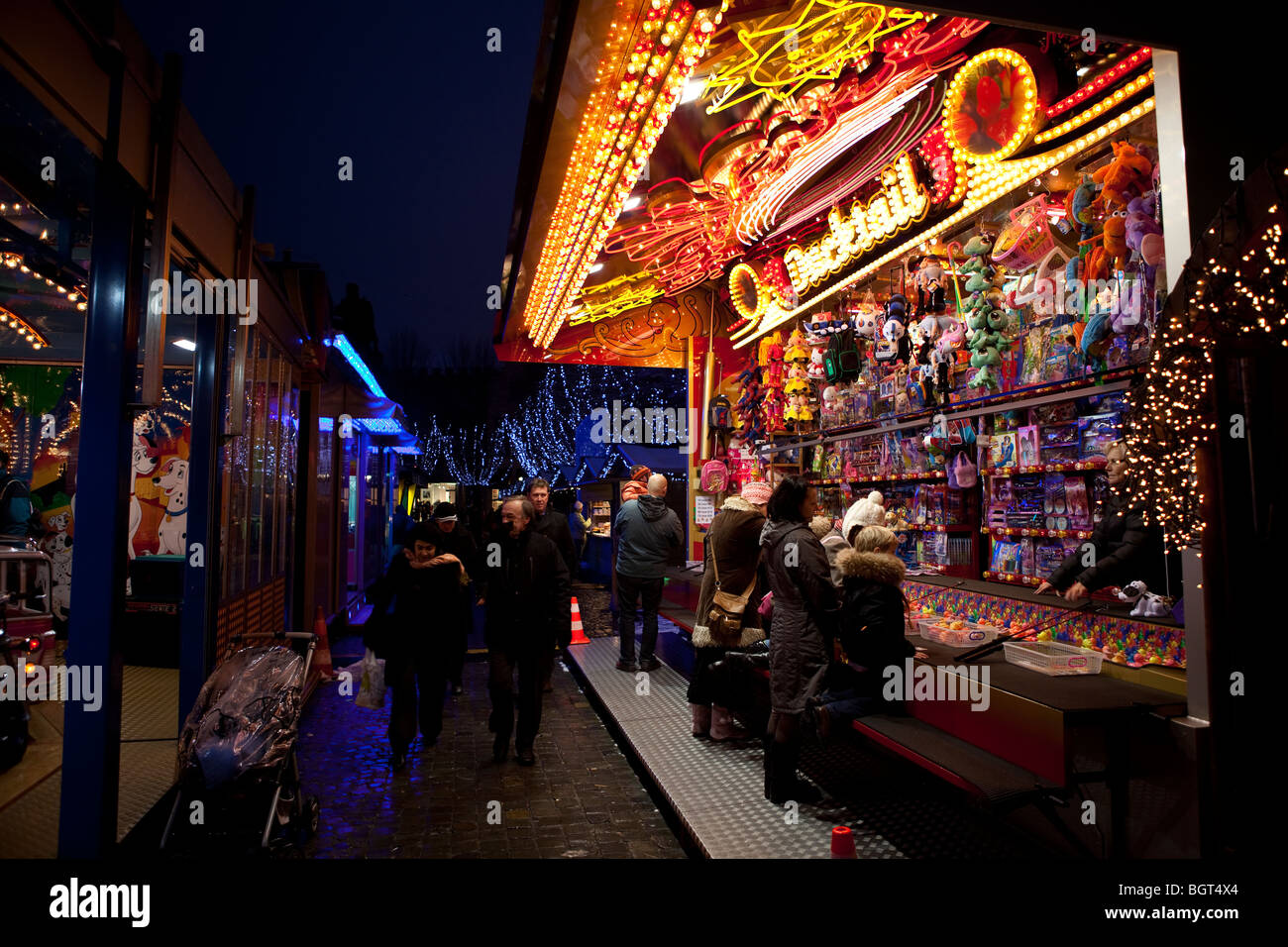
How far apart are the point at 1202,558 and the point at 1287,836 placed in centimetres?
106

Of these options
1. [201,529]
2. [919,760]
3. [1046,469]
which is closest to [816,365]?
[1046,469]

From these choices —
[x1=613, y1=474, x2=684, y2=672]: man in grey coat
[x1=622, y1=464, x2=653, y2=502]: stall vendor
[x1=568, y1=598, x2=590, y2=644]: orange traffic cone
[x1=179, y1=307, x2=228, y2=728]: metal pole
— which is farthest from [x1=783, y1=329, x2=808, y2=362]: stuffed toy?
[x1=179, y1=307, x2=228, y2=728]: metal pole

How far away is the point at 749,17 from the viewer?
412cm

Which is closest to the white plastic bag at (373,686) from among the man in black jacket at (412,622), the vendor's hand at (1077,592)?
the man in black jacket at (412,622)

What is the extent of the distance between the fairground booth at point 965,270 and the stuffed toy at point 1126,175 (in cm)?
1

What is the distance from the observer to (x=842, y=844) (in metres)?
3.19

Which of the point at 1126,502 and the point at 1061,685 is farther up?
the point at 1126,502

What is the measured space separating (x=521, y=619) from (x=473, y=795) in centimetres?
123

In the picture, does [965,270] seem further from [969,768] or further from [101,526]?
[101,526]

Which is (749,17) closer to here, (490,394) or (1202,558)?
(1202,558)

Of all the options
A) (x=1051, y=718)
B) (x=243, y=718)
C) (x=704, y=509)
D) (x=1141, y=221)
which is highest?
(x=1141, y=221)

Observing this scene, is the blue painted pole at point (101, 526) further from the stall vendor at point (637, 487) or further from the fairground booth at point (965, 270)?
the stall vendor at point (637, 487)

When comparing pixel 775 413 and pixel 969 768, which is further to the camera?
pixel 775 413
